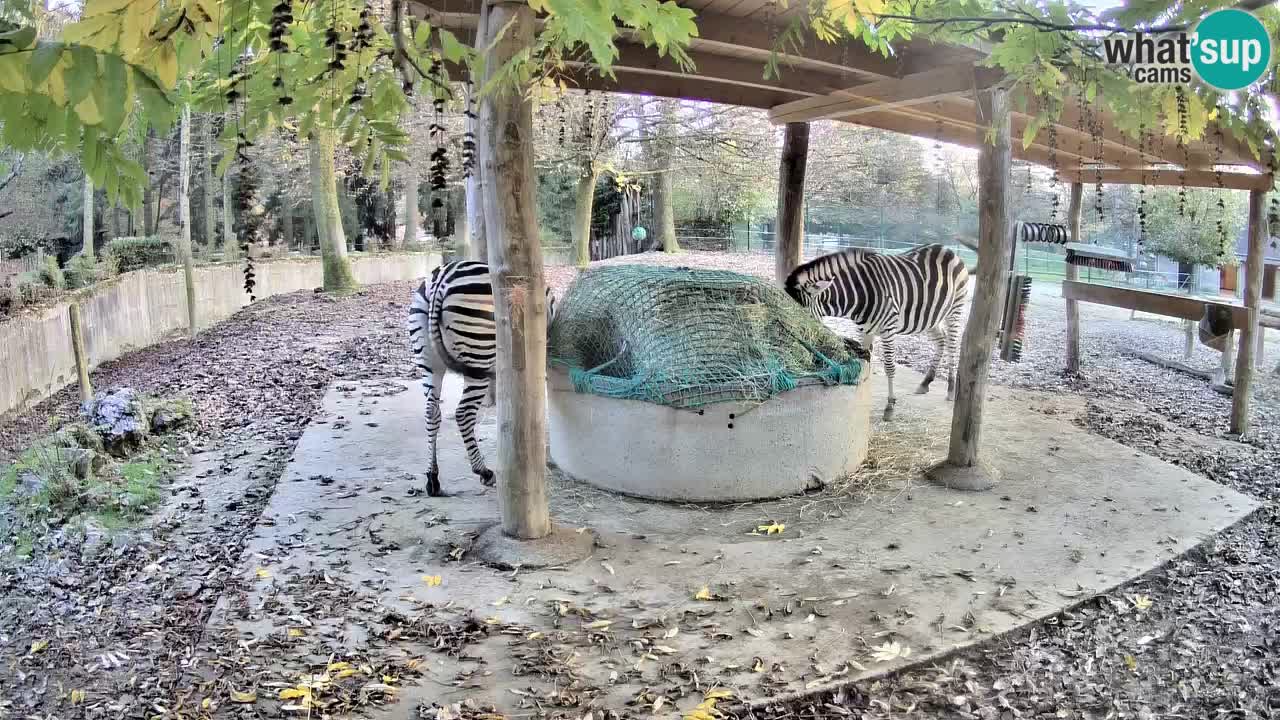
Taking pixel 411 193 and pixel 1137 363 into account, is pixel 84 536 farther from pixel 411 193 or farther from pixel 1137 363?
pixel 411 193

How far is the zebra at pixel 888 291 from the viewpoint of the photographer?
8.02 meters

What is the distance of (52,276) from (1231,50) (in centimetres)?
1001

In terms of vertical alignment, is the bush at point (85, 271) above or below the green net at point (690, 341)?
above

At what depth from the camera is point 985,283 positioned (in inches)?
237

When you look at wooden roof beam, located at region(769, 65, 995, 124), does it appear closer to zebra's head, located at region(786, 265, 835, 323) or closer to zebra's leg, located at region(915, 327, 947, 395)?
zebra's head, located at region(786, 265, 835, 323)

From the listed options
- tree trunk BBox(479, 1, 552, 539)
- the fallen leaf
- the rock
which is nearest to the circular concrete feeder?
tree trunk BBox(479, 1, 552, 539)

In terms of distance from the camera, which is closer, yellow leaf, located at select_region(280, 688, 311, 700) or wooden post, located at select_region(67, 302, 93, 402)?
yellow leaf, located at select_region(280, 688, 311, 700)

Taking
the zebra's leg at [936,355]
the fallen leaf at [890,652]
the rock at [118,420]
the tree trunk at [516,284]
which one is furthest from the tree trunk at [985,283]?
the rock at [118,420]

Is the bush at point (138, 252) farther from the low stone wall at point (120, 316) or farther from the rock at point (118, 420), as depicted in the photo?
the rock at point (118, 420)

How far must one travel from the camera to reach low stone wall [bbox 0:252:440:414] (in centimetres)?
753

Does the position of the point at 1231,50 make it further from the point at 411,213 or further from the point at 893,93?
the point at 411,213

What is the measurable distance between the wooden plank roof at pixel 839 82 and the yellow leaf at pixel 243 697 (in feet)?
11.1

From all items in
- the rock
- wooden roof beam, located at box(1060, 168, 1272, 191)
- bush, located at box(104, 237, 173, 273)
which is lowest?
the rock

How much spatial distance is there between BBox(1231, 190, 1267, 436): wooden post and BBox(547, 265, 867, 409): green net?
3546mm
